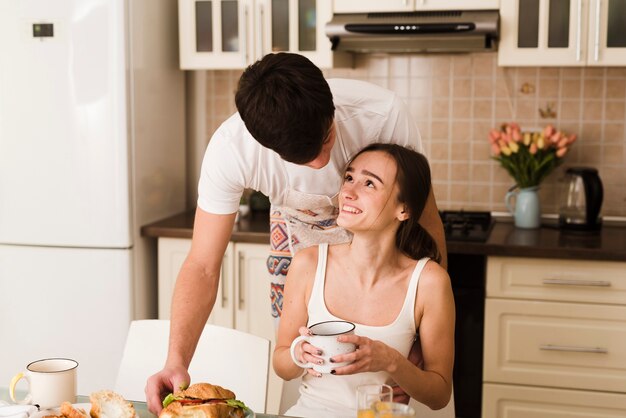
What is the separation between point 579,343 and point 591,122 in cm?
92

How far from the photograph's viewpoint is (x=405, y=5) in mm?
2990

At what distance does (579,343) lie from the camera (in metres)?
2.81

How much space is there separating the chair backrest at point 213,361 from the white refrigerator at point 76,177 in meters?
1.12

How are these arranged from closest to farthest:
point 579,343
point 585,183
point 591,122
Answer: point 579,343, point 585,183, point 591,122

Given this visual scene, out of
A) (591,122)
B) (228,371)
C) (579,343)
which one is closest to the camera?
(228,371)

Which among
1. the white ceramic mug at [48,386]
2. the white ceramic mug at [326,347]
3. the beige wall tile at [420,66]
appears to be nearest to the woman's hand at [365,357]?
the white ceramic mug at [326,347]

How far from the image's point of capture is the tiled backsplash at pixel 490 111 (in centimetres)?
325

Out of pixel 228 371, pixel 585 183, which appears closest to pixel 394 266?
pixel 228 371

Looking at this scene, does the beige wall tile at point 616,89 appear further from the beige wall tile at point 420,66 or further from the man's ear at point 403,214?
the man's ear at point 403,214

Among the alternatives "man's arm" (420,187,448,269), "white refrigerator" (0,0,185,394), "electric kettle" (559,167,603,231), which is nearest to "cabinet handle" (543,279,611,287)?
"electric kettle" (559,167,603,231)

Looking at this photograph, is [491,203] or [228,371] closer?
[228,371]

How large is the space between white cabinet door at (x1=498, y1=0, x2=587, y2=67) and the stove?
589mm

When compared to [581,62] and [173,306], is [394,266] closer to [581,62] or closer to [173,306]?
[173,306]

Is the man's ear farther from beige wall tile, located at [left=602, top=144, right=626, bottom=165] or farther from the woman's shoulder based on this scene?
beige wall tile, located at [left=602, top=144, right=626, bottom=165]
